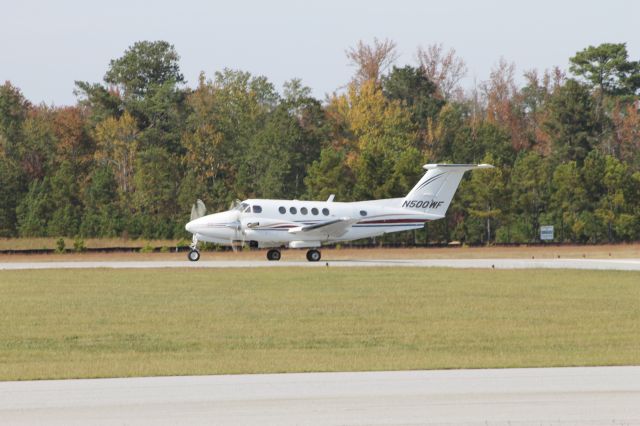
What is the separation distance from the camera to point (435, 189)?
49094 mm

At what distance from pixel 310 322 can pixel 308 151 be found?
5802 cm

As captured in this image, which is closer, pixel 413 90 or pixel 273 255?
pixel 273 255

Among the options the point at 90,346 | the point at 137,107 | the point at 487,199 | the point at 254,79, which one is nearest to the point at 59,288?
the point at 90,346

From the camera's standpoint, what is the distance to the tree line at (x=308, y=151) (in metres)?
65.8

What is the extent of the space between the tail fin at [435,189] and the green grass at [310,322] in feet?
37.7

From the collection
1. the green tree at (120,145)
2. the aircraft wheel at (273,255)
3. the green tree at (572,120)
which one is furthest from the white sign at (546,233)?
the green tree at (120,145)

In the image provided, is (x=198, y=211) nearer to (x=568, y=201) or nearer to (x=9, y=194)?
(x=568, y=201)

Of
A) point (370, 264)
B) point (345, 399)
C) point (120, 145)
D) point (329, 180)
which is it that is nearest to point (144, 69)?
point (120, 145)

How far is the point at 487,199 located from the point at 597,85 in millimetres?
38491

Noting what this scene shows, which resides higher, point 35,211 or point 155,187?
point 155,187

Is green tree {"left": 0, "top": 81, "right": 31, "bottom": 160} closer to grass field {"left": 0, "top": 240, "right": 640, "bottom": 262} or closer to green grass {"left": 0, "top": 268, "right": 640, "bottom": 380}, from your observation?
grass field {"left": 0, "top": 240, "right": 640, "bottom": 262}

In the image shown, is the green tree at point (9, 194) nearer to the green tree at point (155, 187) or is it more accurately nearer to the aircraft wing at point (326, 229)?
the green tree at point (155, 187)

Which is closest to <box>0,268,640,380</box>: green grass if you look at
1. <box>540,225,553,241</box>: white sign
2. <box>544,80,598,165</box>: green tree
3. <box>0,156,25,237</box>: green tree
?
<box>540,225,553,241</box>: white sign

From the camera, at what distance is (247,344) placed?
64.1 ft
